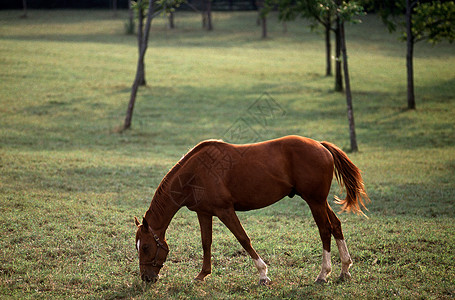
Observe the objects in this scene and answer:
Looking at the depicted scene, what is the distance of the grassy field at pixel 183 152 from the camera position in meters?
5.73

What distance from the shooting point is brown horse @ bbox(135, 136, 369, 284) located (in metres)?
5.41

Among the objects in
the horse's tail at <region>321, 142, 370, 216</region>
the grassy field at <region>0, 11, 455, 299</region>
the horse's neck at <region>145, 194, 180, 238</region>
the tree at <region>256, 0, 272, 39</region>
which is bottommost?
the grassy field at <region>0, 11, 455, 299</region>

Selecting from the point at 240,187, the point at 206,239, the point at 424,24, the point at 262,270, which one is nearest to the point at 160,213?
the point at 206,239

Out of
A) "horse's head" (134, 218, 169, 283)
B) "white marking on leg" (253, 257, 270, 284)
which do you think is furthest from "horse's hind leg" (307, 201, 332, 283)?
"horse's head" (134, 218, 169, 283)

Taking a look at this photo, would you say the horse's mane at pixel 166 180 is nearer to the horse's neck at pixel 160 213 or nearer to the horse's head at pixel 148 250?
the horse's neck at pixel 160 213

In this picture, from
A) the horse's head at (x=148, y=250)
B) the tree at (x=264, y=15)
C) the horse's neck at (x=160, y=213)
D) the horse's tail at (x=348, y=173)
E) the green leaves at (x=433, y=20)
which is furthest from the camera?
the tree at (x=264, y=15)

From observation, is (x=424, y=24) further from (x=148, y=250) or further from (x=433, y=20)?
(x=148, y=250)

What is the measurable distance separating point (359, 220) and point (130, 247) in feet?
14.0

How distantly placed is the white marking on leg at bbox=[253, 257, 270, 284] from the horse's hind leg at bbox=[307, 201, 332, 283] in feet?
2.31

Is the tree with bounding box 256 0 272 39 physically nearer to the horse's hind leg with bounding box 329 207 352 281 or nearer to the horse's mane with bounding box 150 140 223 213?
the horse's mane with bounding box 150 140 223 213

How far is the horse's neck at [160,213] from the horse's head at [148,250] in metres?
0.10

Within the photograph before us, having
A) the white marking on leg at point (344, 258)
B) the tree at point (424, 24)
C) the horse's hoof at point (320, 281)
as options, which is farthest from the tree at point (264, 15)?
the horse's hoof at point (320, 281)

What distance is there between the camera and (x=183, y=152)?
13.9 metres

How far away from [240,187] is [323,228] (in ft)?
3.96
